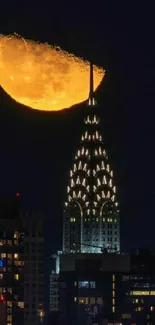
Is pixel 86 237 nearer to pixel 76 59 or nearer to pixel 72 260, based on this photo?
pixel 72 260

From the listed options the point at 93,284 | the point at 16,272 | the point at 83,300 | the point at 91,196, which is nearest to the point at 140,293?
the point at 93,284

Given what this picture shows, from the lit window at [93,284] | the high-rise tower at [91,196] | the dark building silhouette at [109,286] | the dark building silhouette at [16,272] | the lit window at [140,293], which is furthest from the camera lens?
the high-rise tower at [91,196]

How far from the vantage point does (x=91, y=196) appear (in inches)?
5778

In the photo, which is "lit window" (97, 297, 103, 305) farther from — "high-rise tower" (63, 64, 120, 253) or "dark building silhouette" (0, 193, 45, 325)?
"high-rise tower" (63, 64, 120, 253)

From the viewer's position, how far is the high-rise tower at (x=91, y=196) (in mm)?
145250

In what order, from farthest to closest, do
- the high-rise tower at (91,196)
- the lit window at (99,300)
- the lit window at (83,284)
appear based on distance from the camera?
1. the high-rise tower at (91,196)
2. the lit window at (83,284)
3. the lit window at (99,300)

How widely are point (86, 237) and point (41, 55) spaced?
8131 centimetres

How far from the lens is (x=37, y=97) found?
214ft

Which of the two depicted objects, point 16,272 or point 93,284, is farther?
point 93,284

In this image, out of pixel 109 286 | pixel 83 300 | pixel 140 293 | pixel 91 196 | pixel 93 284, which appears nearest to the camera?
pixel 83 300

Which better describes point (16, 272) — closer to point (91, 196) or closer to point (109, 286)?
point (109, 286)

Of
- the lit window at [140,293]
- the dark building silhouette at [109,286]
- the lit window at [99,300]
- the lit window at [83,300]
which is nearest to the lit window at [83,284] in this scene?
the dark building silhouette at [109,286]

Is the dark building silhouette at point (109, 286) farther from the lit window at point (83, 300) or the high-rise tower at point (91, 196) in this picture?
the high-rise tower at point (91, 196)

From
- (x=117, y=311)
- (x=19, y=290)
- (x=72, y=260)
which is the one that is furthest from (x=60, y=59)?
(x=72, y=260)
